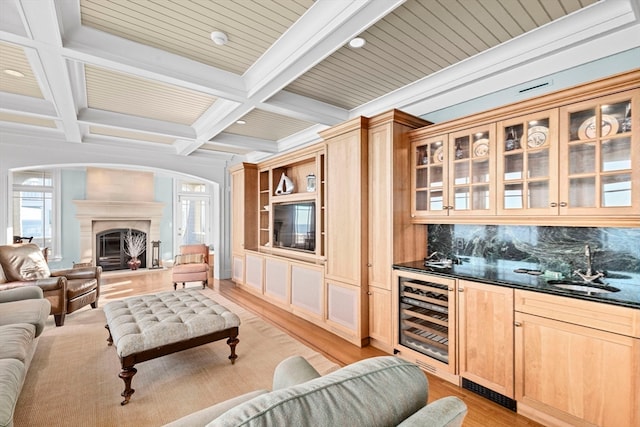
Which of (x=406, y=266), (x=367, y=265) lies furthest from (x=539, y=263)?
(x=367, y=265)

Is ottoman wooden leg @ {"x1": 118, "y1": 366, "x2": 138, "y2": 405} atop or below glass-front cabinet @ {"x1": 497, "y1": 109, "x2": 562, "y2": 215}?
below

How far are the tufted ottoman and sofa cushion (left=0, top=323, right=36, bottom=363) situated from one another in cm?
50

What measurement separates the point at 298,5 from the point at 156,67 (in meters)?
1.38

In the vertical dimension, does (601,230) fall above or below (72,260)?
above

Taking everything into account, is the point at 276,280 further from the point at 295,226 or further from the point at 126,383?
the point at 126,383

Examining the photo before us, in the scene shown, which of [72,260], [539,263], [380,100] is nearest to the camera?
[539,263]

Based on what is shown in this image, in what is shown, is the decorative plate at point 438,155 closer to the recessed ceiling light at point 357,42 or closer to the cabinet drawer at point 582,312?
the recessed ceiling light at point 357,42

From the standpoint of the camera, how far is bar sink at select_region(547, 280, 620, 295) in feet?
6.17

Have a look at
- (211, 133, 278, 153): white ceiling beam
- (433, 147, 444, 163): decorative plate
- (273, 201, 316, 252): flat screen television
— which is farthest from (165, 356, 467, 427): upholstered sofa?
(211, 133, 278, 153): white ceiling beam

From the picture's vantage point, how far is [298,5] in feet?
6.46

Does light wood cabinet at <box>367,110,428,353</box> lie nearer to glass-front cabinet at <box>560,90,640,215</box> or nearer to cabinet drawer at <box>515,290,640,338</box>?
cabinet drawer at <box>515,290,640,338</box>

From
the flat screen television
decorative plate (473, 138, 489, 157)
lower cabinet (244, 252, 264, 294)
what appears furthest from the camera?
lower cabinet (244, 252, 264, 294)

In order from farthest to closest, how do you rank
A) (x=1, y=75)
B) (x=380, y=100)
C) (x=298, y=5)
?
(x=380, y=100) → (x=1, y=75) → (x=298, y=5)

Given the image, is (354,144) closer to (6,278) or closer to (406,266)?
(406,266)
